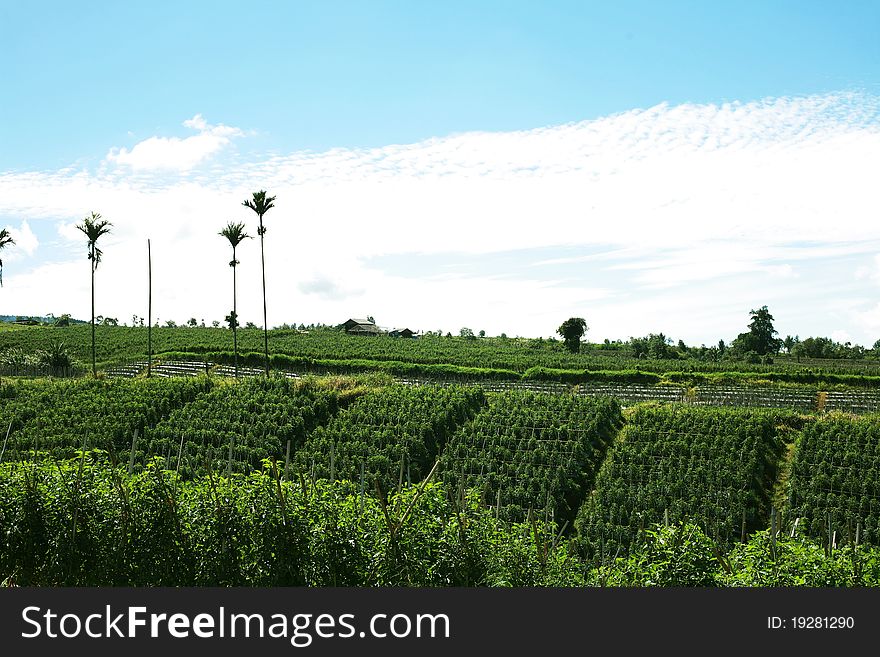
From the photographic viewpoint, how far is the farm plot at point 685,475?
19922 mm

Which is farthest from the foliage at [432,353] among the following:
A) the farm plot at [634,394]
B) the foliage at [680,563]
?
the foliage at [680,563]

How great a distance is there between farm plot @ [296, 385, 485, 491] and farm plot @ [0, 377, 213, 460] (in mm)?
6791

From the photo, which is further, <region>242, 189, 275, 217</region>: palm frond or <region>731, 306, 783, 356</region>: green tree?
<region>731, 306, 783, 356</region>: green tree

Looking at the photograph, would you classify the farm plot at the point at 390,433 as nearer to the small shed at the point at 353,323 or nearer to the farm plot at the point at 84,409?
the farm plot at the point at 84,409

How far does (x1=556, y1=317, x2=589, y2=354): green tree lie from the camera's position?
5556 centimetres

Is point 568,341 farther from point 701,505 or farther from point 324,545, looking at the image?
point 324,545

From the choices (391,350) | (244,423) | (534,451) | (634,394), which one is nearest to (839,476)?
(534,451)

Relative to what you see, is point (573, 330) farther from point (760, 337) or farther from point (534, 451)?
point (534, 451)

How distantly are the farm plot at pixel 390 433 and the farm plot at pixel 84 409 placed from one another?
6.79 metres

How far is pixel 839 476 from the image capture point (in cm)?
2161

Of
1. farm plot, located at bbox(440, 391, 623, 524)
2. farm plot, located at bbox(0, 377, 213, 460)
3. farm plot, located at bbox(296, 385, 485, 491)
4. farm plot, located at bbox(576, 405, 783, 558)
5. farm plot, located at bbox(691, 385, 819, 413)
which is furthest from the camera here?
farm plot, located at bbox(691, 385, 819, 413)

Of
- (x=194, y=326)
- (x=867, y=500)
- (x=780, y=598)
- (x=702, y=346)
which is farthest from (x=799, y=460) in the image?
(x=194, y=326)

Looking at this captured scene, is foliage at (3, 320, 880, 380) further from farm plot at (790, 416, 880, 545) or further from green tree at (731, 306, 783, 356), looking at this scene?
farm plot at (790, 416, 880, 545)

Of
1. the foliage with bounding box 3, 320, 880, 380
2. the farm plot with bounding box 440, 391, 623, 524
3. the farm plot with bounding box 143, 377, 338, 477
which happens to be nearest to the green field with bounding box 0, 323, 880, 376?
the foliage with bounding box 3, 320, 880, 380
